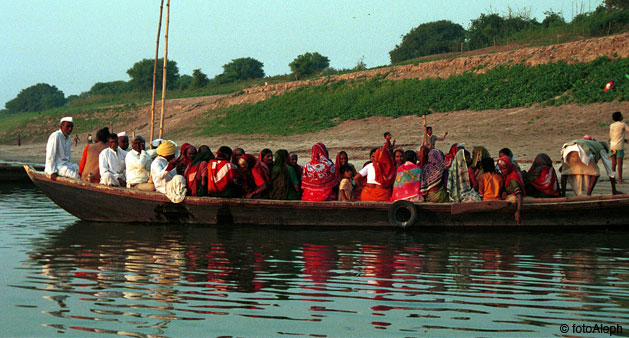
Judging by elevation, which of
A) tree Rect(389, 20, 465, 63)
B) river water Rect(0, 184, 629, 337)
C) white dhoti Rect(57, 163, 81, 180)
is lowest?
river water Rect(0, 184, 629, 337)

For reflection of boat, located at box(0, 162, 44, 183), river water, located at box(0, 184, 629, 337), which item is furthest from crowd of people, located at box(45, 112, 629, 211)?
reflection of boat, located at box(0, 162, 44, 183)

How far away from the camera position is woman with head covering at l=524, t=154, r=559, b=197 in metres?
8.66

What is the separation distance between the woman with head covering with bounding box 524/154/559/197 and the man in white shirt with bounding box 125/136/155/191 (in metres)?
5.16

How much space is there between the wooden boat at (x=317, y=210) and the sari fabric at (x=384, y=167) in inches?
16.0

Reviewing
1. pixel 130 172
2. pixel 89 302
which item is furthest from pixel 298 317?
pixel 130 172

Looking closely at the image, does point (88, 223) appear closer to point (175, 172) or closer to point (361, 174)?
point (175, 172)

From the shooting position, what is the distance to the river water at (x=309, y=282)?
4.32 m

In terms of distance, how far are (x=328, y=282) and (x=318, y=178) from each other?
11.0ft

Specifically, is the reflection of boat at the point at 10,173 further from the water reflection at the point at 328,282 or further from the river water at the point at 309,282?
the water reflection at the point at 328,282

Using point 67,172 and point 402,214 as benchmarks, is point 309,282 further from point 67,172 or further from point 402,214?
point 67,172

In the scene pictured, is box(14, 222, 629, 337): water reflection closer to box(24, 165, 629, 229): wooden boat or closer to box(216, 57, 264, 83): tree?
box(24, 165, 629, 229): wooden boat

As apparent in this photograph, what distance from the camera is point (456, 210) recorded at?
27.5 feet

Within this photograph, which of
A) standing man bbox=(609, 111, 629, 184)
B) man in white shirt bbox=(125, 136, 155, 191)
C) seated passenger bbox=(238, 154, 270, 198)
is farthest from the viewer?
standing man bbox=(609, 111, 629, 184)

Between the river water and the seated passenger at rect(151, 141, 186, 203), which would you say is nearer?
the river water
